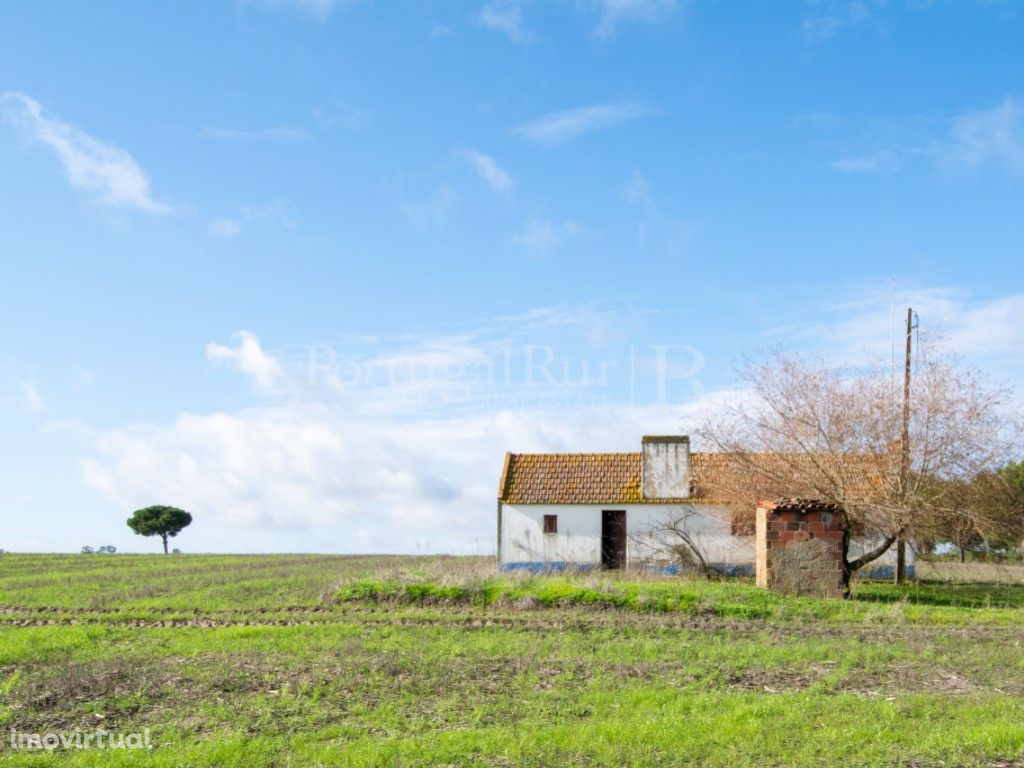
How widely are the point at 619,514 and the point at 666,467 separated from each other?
2.26m

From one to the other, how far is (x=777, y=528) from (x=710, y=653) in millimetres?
8895

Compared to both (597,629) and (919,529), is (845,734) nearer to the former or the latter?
(597,629)

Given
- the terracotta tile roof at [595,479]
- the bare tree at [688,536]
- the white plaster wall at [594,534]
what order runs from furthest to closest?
the white plaster wall at [594,534], the bare tree at [688,536], the terracotta tile roof at [595,479]

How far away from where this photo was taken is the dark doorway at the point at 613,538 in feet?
97.9

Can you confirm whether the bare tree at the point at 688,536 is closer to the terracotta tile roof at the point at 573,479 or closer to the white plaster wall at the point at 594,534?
the white plaster wall at the point at 594,534

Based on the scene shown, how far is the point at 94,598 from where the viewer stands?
2161 centimetres

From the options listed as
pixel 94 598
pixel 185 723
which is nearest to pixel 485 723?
pixel 185 723

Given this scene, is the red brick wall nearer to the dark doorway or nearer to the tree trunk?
the tree trunk

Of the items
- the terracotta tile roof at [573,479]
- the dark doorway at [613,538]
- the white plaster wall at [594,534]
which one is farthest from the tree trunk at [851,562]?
the dark doorway at [613,538]

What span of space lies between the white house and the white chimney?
0.11ft

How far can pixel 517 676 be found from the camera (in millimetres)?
11672

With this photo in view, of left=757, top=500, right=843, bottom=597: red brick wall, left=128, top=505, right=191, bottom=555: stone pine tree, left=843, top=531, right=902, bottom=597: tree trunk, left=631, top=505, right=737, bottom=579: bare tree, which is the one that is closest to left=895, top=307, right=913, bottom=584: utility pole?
left=843, top=531, right=902, bottom=597: tree trunk

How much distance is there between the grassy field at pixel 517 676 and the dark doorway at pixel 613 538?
8510mm

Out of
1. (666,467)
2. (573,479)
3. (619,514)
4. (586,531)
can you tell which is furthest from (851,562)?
(573,479)
